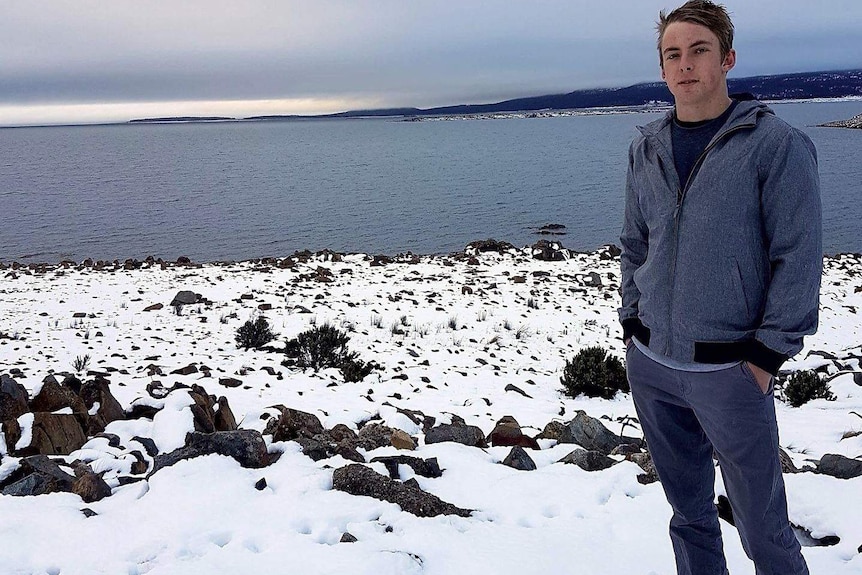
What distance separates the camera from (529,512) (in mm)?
4359

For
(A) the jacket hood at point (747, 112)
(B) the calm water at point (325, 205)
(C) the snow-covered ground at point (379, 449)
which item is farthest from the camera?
(B) the calm water at point (325, 205)

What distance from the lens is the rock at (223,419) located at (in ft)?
20.6

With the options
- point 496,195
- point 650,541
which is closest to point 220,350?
point 650,541

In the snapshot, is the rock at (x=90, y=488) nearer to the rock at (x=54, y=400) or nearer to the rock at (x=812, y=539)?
the rock at (x=54, y=400)

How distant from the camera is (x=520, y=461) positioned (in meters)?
5.41

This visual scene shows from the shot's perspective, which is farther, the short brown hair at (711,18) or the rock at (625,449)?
the rock at (625,449)

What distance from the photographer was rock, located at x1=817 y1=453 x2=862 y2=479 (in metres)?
4.78

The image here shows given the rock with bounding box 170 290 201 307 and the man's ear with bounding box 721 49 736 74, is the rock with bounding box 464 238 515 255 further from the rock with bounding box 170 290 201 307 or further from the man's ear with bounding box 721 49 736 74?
the man's ear with bounding box 721 49 736 74

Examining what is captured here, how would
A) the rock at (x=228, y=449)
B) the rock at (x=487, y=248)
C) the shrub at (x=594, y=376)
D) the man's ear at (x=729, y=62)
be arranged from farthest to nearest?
the rock at (x=487, y=248)
the shrub at (x=594, y=376)
the rock at (x=228, y=449)
the man's ear at (x=729, y=62)

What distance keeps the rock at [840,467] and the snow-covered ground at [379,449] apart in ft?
1.14

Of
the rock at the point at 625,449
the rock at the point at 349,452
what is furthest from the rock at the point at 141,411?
the rock at the point at 625,449

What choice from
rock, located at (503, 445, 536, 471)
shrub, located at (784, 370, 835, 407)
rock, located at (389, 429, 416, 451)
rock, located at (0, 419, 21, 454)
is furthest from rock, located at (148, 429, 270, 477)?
shrub, located at (784, 370, 835, 407)

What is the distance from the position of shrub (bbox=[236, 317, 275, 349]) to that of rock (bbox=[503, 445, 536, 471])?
6563 mm

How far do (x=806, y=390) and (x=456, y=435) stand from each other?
529 cm
